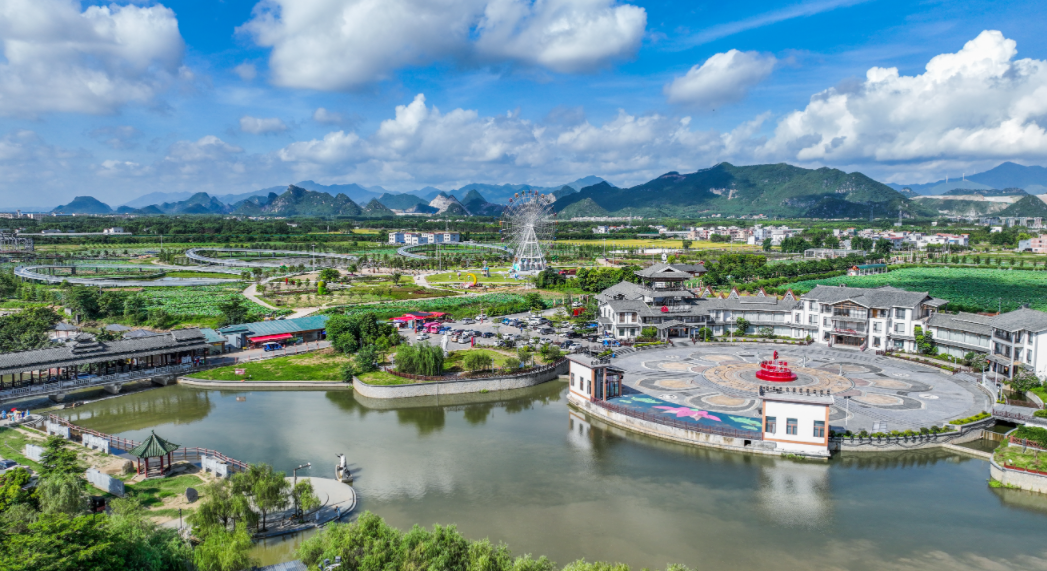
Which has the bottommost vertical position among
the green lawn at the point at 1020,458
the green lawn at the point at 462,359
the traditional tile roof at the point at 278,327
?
the green lawn at the point at 1020,458

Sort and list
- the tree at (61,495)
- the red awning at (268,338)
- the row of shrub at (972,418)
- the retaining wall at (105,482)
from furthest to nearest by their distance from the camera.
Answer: the red awning at (268,338), the row of shrub at (972,418), the retaining wall at (105,482), the tree at (61,495)

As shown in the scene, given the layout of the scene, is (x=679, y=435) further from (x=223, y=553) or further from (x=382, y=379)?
(x=223, y=553)

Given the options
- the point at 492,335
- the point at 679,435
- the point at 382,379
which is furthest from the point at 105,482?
the point at 492,335

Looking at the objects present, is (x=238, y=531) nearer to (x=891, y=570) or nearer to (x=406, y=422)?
(x=406, y=422)

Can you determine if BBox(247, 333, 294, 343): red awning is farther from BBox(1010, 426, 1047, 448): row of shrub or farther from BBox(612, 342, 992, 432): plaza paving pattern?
BBox(1010, 426, 1047, 448): row of shrub

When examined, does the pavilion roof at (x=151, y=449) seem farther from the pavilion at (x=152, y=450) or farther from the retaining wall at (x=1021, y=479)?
the retaining wall at (x=1021, y=479)

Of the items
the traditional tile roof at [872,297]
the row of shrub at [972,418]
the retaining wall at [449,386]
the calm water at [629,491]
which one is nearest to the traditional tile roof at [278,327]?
the retaining wall at [449,386]
